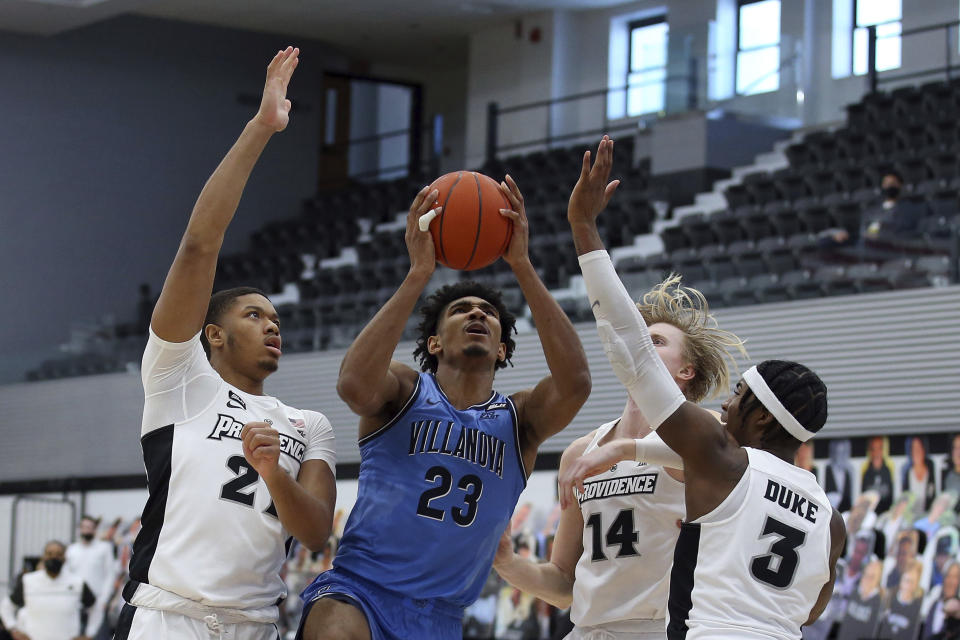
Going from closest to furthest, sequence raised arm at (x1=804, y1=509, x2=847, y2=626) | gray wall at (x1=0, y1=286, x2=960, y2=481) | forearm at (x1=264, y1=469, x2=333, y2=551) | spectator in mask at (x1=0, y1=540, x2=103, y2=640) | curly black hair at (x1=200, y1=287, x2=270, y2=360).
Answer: raised arm at (x1=804, y1=509, x2=847, y2=626)
forearm at (x1=264, y1=469, x2=333, y2=551)
curly black hair at (x1=200, y1=287, x2=270, y2=360)
gray wall at (x1=0, y1=286, x2=960, y2=481)
spectator in mask at (x1=0, y1=540, x2=103, y2=640)

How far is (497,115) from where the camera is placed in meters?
21.0

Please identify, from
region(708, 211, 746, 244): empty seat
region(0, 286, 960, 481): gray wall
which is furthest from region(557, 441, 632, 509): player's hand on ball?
region(708, 211, 746, 244): empty seat

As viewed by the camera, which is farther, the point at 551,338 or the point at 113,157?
the point at 113,157

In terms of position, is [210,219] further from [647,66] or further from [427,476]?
[647,66]

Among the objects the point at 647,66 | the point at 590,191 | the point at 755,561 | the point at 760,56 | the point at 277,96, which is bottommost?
the point at 755,561

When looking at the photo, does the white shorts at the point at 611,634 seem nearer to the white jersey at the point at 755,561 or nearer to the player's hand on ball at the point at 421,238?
the white jersey at the point at 755,561

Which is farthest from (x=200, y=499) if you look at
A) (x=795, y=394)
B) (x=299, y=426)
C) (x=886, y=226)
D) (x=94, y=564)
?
(x=94, y=564)

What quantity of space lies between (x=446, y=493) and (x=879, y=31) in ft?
46.9

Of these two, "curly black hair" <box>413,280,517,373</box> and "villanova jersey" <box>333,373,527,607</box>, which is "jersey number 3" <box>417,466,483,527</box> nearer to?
"villanova jersey" <box>333,373,527,607</box>

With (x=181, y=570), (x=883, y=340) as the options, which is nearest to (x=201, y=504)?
(x=181, y=570)

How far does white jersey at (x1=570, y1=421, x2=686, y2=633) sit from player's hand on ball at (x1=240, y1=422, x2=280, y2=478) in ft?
3.83

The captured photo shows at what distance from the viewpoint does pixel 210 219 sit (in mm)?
3701

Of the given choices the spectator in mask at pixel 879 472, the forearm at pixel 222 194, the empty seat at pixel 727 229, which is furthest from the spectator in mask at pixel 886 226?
the forearm at pixel 222 194

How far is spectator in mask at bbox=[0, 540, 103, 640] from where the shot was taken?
11.0 metres
